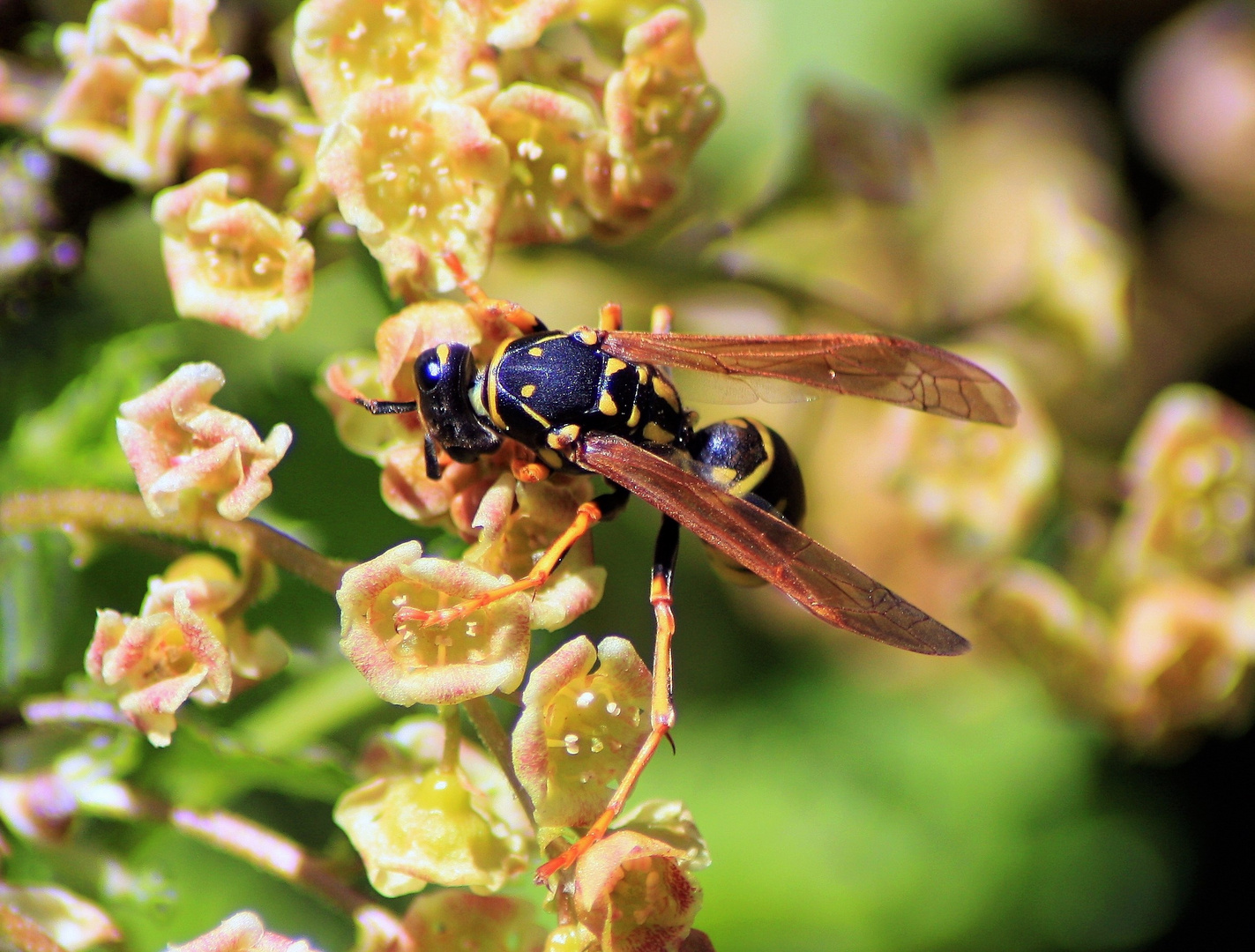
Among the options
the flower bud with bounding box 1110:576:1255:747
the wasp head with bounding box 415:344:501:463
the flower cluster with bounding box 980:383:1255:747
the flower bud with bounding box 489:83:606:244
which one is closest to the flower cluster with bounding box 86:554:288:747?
the wasp head with bounding box 415:344:501:463

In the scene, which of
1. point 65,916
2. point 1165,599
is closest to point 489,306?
point 65,916

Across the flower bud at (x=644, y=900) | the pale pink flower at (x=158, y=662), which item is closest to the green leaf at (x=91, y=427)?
the pale pink flower at (x=158, y=662)

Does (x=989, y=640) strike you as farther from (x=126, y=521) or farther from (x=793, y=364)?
(x=126, y=521)

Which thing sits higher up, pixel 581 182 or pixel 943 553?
pixel 581 182

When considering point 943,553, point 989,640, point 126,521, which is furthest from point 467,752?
point 989,640

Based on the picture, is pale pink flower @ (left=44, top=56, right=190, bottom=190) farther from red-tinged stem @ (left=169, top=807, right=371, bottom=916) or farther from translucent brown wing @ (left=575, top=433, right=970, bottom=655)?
red-tinged stem @ (left=169, top=807, right=371, bottom=916)

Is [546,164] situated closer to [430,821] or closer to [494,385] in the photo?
[494,385]

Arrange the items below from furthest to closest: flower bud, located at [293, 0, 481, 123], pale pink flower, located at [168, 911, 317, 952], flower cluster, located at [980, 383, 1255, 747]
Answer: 1. flower cluster, located at [980, 383, 1255, 747]
2. flower bud, located at [293, 0, 481, 123]
3. pale pink flower, located at [168, 911, 317, 952]
